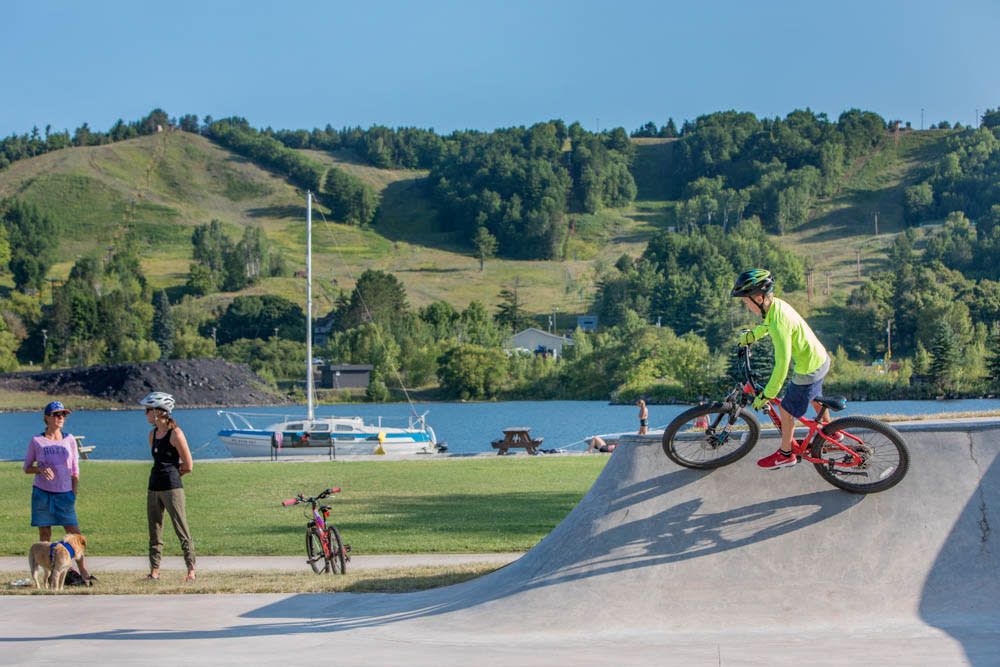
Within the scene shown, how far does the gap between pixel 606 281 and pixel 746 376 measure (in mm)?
175171

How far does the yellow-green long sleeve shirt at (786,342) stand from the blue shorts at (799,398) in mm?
115

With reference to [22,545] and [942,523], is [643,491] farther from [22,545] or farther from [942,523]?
[22,545]

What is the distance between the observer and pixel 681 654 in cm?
713

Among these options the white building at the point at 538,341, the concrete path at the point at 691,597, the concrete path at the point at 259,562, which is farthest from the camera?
the white building at the point at 538,341

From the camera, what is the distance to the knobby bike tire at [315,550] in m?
12.1

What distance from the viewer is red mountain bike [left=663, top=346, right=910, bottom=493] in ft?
28.3

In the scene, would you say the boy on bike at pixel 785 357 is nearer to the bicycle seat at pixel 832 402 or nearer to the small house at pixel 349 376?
the bicycle seat at pixel 832 402

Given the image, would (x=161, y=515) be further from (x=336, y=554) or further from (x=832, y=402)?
(x=832, y=402)

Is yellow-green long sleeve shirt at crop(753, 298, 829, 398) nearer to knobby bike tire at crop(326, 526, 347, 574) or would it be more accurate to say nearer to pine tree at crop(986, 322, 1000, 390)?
knobby bike tire at crop(326, 526, 347, 574)

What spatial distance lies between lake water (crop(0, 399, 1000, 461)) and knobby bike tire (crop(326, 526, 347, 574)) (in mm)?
33707

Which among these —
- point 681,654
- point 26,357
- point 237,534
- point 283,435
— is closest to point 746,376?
point 681,654

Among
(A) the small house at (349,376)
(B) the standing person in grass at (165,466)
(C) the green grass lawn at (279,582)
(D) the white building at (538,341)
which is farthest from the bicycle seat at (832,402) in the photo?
(D) the white building at (538,341)

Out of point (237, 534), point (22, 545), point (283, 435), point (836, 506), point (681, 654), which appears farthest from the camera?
point (283, 435)

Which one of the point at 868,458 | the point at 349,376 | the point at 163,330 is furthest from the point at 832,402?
the point at 163,330
